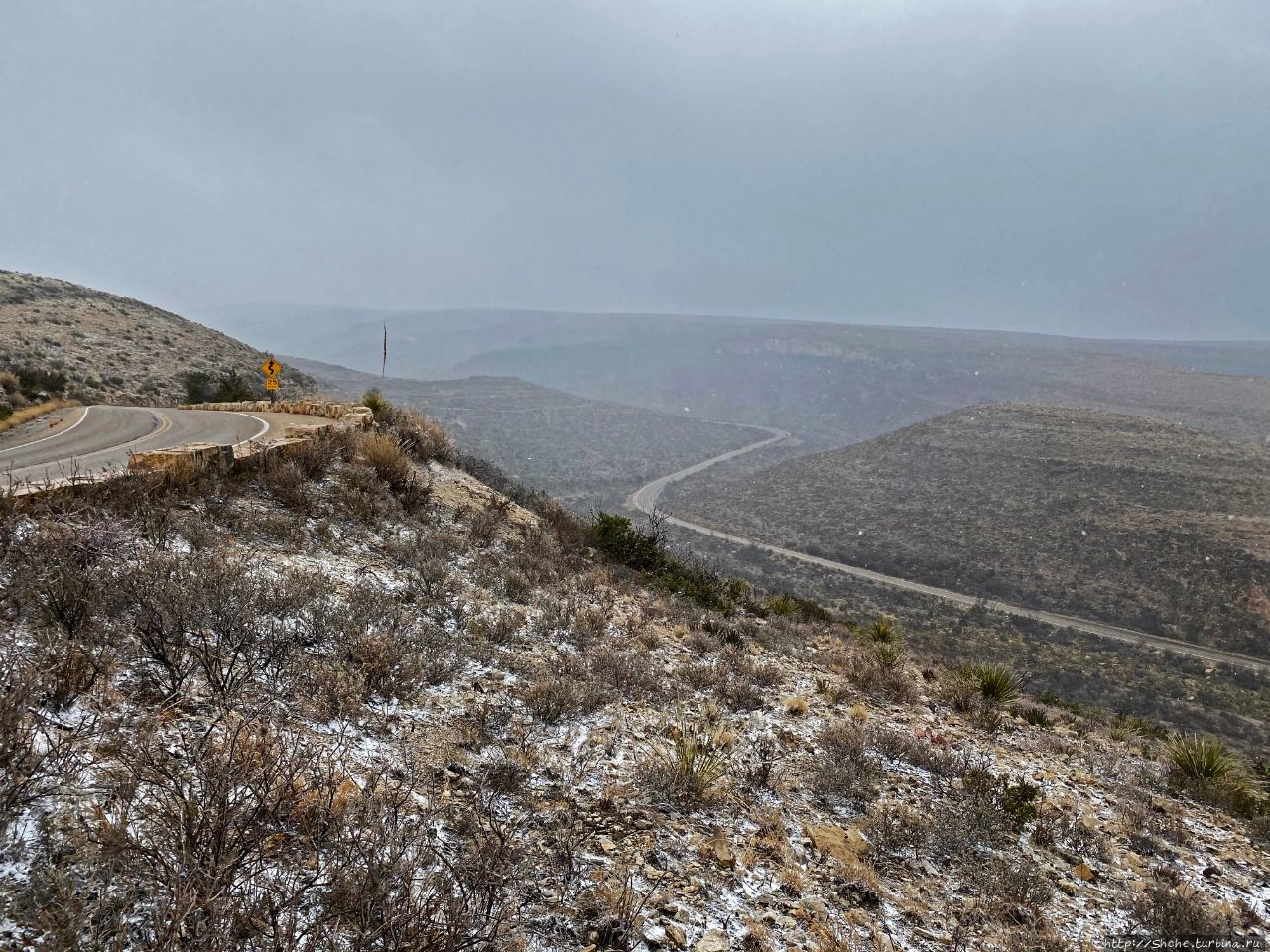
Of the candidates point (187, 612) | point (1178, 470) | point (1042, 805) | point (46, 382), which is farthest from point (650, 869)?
point (1178, 470)

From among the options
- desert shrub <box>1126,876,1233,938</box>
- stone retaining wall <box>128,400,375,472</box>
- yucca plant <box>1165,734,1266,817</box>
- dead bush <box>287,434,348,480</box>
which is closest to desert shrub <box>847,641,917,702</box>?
yucca plant <box>1165,734,1266,817</box>

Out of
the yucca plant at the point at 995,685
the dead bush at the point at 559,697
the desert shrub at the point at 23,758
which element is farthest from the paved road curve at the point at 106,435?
the yucca plant at the point at 995,685

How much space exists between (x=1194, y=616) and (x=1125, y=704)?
65.1 feet

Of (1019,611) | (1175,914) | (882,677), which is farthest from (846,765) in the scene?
(1019,611)

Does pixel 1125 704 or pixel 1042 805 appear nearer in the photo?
pixel 1042 805

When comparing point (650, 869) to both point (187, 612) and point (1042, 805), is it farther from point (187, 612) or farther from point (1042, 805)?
point (1042, 805)

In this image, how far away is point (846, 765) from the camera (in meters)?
5.46

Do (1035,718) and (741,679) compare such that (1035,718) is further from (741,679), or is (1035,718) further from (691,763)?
(691,763)

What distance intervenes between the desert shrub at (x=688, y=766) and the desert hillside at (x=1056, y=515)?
45625 millimetres

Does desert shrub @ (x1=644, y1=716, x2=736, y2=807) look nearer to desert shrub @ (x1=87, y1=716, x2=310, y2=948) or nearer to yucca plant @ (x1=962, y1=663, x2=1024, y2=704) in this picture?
desert shrub @ (x1=87, y1=716, x2=310, y2=948)

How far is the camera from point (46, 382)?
726 inches

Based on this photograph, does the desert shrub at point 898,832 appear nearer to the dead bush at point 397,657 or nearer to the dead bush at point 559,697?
the dead bush at point 559,697

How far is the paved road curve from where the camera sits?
7773mm

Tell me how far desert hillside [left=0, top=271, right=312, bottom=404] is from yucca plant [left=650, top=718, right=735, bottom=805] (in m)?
24.2
